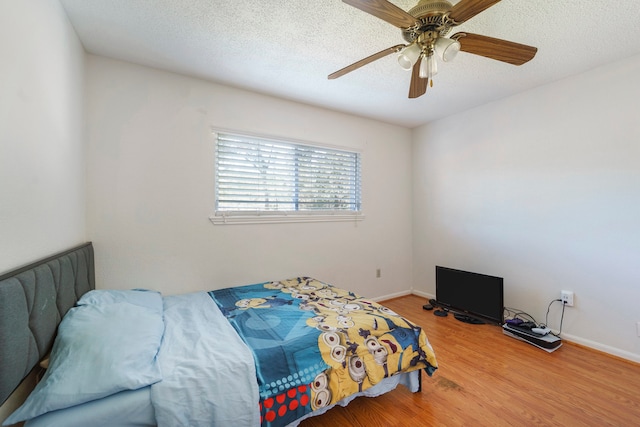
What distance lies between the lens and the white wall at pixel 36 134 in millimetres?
1061

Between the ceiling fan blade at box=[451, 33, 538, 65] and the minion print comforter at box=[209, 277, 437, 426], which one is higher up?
the ceiling fan blade at box=[451, 33, 538, 65]

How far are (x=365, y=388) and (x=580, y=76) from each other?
126 inches

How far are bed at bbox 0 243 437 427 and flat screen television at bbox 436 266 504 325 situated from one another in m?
1.56

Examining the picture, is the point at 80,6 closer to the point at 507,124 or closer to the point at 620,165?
the point at 507,124

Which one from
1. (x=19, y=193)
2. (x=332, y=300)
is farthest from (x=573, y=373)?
(x=19, y=193)

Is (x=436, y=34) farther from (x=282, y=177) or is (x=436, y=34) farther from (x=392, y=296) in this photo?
(x=392, y=296)

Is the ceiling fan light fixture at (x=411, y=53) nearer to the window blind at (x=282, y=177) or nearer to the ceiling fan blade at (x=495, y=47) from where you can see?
the ceiling fan blade at (x=495, y=47)

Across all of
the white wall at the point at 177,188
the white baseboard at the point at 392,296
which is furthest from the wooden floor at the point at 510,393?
the white wall at the point at 177,188

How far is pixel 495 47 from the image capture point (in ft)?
4.86

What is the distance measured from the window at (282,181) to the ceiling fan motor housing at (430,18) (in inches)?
72.1

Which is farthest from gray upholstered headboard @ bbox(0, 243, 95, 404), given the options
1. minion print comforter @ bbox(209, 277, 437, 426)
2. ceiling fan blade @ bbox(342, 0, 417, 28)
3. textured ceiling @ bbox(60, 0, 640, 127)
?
ceiling fan blade @ bbox(342, 0, 417, 28)

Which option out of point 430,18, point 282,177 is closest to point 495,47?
point 430,18

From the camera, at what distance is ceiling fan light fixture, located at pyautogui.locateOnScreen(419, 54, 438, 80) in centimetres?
149

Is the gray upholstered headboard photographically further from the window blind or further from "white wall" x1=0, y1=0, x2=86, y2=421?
the window blind
